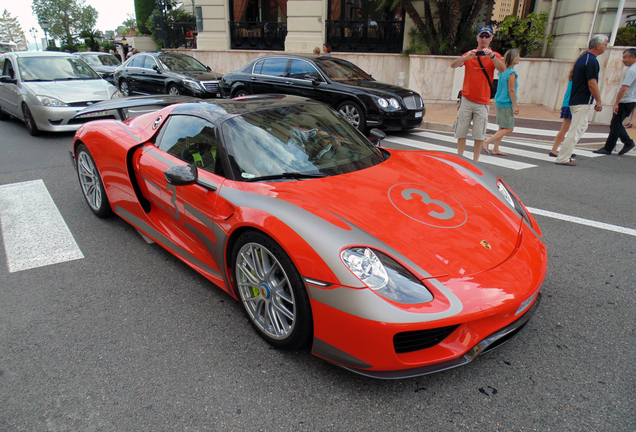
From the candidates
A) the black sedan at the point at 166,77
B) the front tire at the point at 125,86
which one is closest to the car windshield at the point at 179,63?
the black sedan at the point at 166,77

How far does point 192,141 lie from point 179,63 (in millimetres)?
10972

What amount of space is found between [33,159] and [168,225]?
16.5 feet

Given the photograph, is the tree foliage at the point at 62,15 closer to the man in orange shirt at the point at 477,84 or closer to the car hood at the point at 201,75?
the car hood at the point at 201,75

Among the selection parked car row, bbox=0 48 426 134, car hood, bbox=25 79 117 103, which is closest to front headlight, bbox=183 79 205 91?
parked car row, bbox=0 48 426 134

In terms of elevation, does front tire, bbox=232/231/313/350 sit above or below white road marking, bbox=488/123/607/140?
above

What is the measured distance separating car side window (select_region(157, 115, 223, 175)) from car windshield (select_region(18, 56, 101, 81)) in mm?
7302

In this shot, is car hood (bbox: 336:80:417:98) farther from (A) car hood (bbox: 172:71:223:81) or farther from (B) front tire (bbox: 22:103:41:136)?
(B) front tire (bbox: 22:103:41:136)

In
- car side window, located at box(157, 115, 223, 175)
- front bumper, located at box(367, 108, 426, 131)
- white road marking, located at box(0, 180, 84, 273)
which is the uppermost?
car side window, located at box(157, 115, 223, 175)

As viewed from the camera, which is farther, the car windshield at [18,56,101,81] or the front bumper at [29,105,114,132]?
the car windshield at [18,56,101,81]

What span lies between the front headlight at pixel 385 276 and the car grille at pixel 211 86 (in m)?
10.8

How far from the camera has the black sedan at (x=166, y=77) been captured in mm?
11773

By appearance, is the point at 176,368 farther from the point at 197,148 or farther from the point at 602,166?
the point at 602,166

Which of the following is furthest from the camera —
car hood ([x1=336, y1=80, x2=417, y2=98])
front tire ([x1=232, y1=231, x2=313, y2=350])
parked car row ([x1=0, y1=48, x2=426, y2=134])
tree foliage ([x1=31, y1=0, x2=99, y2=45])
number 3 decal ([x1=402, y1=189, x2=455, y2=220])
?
tree foliage ([x1=31, y1=0, x2=99, y2=45])

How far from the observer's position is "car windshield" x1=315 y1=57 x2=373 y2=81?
9375mm
